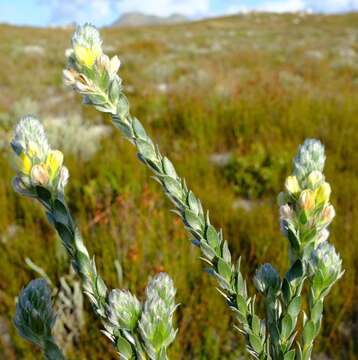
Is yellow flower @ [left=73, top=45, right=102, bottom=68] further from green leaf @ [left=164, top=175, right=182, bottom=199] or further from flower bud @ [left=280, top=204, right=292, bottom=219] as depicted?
flower bud @ [left=280, top=204, right=292, bottom=219]

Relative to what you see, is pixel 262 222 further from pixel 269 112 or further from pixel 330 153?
pixel 269 112

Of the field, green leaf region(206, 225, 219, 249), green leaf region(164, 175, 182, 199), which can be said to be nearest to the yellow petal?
green leaf region(164, 175, 182, 199)

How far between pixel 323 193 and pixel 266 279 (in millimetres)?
195

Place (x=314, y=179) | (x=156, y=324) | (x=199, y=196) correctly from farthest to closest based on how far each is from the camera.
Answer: (x=199, y=196) < (x=314, y=179) < (x=156, y=324)

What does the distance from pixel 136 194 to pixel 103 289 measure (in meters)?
2.67

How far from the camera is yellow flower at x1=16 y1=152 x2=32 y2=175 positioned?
78 centimetres

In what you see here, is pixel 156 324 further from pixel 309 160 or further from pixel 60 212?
pixel 309 160

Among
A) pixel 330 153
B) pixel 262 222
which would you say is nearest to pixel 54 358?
pixel 262 222

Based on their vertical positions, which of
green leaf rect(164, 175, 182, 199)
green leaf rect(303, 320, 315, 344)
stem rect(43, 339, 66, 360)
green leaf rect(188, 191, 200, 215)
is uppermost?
green leaf rect(164, 175, 182, 199)

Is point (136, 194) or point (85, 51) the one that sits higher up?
point (85, 51)

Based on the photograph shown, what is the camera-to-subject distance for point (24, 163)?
2.57 ft

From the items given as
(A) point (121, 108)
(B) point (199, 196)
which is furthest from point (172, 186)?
(B) point (199, 196)

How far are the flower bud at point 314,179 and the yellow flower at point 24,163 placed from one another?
1.59 ft

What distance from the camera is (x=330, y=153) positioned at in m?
4.53
